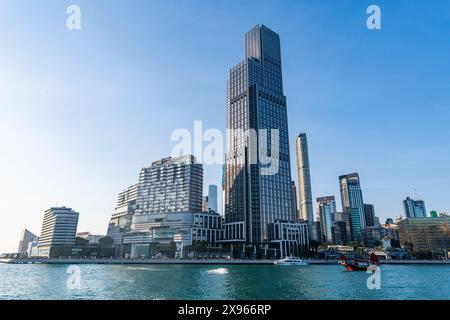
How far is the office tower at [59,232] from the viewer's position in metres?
180

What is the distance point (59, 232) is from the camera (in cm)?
18175

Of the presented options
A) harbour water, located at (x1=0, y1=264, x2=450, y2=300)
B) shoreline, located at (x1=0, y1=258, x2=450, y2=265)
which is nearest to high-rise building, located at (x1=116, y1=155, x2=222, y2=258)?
shoreline, located at (x1=0, y1=258, x2=450, y2=265)

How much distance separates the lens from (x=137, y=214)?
188875 mm

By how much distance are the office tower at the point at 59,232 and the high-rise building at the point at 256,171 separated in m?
90.3

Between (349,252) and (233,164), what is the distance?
9165 centimetres

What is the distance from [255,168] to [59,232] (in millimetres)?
118070

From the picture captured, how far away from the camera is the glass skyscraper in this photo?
171375 mm

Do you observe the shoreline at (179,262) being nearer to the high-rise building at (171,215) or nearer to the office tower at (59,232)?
the high-rise building at (171,215)

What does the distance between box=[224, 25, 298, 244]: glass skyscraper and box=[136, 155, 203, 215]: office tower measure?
61.6 feet
